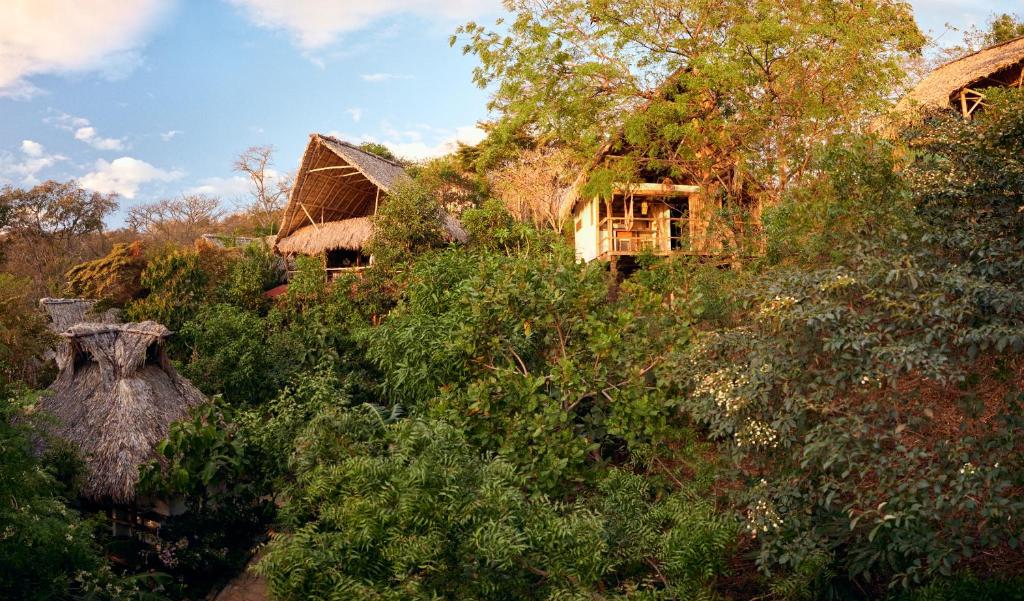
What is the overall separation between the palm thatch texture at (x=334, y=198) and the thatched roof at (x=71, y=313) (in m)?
4.42

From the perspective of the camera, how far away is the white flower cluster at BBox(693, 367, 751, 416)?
538cm

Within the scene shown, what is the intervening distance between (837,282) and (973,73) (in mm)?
11810

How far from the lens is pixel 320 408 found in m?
7.36

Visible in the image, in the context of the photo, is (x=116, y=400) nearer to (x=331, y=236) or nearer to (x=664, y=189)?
(x=331, y=236)

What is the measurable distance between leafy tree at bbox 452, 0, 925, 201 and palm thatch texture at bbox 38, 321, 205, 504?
298 inches

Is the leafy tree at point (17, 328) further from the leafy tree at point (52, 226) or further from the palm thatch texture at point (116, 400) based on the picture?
the leafy tree at point (52, 226)

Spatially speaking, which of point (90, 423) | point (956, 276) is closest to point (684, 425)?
point (956, 276)

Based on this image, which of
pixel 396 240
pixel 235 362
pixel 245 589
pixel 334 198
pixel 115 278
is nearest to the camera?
pixel 245 589

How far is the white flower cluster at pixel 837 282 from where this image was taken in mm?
5052

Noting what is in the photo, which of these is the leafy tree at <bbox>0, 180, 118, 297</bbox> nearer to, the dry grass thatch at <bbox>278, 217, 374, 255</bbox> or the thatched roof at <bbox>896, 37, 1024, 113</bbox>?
the dry grass thatch at <bbox>278, 217, 374, 255</bbox>

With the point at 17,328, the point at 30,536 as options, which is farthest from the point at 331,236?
the point at 30,536

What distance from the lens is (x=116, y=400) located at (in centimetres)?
838

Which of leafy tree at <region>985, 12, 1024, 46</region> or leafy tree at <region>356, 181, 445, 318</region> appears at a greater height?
leafy tree at <region>985, 12, 1024, 46</region>

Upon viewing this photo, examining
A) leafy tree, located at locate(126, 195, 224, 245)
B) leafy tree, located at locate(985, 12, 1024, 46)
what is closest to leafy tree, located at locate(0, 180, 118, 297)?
leafy tree, located at locate(126, 195, 224, 245)
